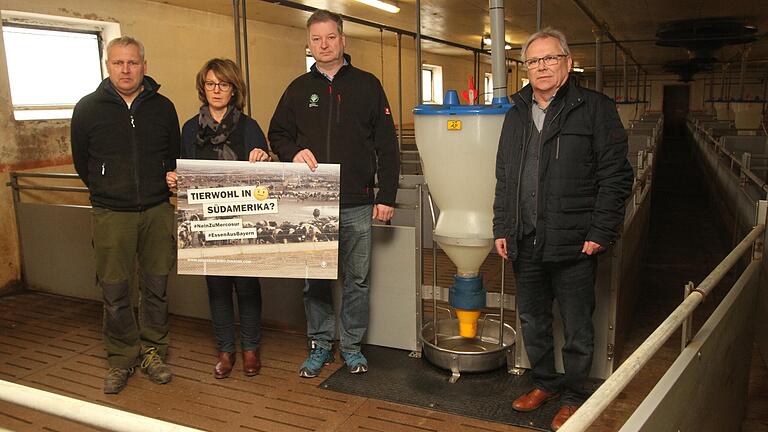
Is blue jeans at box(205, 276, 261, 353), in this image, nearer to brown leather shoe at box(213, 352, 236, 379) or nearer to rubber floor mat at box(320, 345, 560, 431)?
brown leather shoe at box(213, 352, 236, 379)

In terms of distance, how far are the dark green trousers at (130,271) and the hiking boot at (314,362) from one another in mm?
628

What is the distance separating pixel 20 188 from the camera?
3.97 meters

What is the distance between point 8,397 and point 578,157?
1.59 metres

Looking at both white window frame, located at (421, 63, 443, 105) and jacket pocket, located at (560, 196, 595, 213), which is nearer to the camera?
jacket pocket, located at (560, 196, 595, 213)

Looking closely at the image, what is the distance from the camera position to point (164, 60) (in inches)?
217

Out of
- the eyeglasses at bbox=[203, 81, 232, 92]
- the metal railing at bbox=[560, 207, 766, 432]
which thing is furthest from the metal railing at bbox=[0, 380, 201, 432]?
the eyeglasses at bbox=[203, 81, 232, 92]

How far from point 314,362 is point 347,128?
99 centimetres

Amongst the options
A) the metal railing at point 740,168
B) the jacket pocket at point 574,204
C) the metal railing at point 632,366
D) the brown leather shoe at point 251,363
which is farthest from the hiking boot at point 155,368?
the metal railing at point 740,168

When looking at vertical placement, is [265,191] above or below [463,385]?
above

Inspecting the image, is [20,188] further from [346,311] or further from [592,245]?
[592,245]

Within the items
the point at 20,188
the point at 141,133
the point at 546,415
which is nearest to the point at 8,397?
the point at 141,133

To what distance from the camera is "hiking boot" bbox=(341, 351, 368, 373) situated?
2580 millimetres

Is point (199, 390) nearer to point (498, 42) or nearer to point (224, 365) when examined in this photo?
point (224, 365)

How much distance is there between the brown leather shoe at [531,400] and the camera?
2.21 meters
